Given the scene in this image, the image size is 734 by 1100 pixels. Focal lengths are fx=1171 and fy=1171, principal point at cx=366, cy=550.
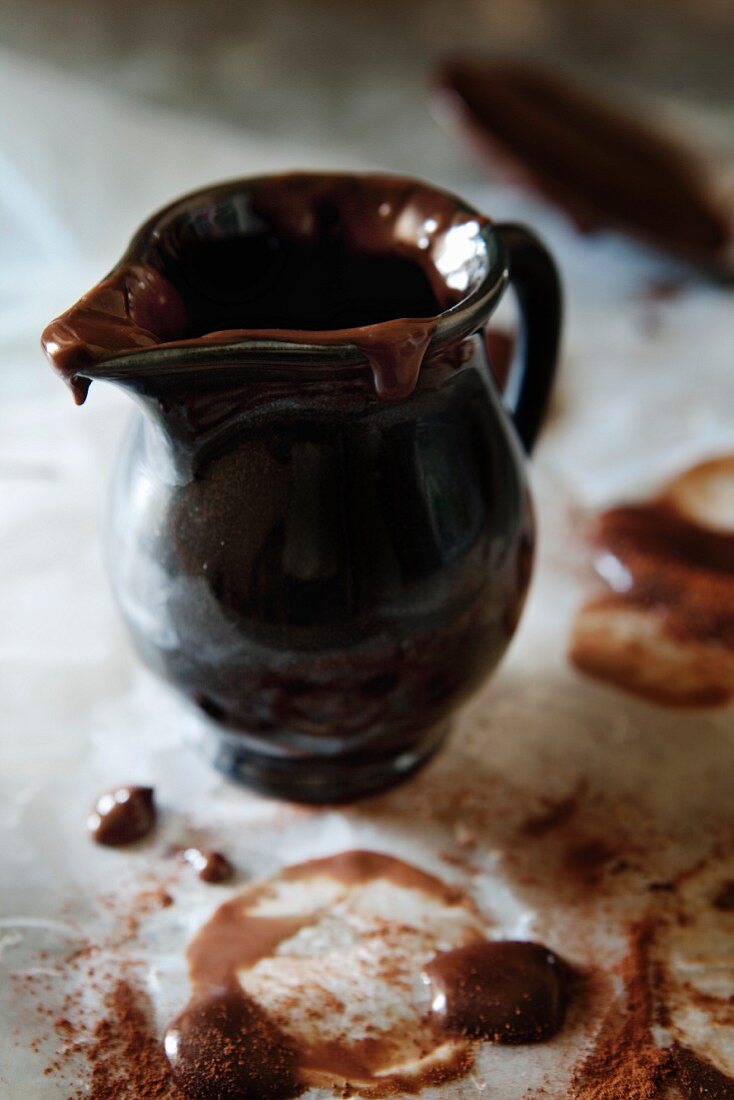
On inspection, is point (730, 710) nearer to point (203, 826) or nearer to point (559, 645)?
point (559, 645)

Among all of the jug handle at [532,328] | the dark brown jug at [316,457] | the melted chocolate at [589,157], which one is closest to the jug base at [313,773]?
the dark brown jug at [316,457]

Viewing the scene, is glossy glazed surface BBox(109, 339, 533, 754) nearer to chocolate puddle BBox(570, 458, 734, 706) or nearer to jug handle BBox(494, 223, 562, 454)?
jug handle BBox(494, 223, 562, 454)

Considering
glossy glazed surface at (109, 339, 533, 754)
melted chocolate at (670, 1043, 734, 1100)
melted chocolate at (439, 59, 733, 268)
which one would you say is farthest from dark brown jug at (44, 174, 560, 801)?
melted chocolate at (439, 59, 733, 268)

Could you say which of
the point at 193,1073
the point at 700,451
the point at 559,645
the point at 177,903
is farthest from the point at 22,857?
the point at 700,451

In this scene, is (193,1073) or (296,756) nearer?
(193,1073)

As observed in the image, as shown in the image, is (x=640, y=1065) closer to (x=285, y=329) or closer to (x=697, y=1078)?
(x=697, y=1078)

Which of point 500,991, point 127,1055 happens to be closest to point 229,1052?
point 127,1055
